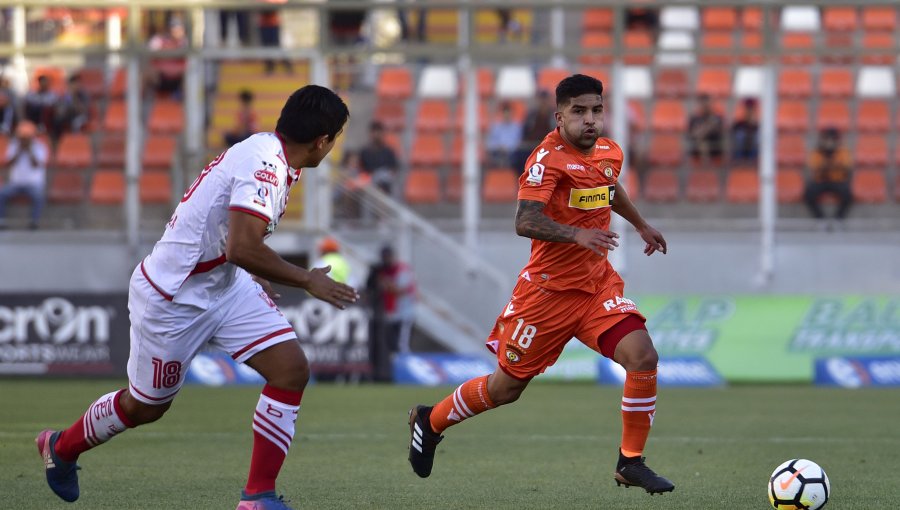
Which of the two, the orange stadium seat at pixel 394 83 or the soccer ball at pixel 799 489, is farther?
the orange stadium seat at pixel 394 83

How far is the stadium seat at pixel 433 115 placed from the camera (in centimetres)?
2264

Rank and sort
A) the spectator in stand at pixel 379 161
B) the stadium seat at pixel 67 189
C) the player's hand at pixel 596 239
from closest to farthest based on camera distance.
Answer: the player's hand at pixel 596 239, the spectator in stand at pixel 379 161, the stadium seat at pixel 67 189

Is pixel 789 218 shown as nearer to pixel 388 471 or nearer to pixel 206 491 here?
pixel 388 471

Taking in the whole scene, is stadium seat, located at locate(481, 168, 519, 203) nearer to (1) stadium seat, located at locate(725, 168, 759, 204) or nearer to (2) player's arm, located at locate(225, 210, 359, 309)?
(1) stadium seat, located at locate(725, 168, 759, 204)

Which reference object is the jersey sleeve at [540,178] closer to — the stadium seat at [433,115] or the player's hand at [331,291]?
the player's hand at [331,291]

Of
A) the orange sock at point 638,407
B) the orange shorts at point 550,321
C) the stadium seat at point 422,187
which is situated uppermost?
the orange shorts at point 550,321

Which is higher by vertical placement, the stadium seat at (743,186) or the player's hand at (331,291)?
the player's hand at (331,291)

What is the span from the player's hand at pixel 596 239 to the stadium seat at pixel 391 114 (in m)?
15.5

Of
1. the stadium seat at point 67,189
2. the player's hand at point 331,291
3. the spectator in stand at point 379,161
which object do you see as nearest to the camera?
the player's hand at point 331,291

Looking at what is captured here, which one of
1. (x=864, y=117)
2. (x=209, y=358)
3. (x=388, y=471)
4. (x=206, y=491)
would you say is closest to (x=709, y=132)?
(x=864, y=117)

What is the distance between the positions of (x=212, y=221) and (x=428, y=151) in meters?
15.7

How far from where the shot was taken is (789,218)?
21.4 m

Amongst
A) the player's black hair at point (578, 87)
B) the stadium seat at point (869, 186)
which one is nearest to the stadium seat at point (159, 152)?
the stadium seat at point (869, 186)

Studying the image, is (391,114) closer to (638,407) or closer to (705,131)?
(705,131)
